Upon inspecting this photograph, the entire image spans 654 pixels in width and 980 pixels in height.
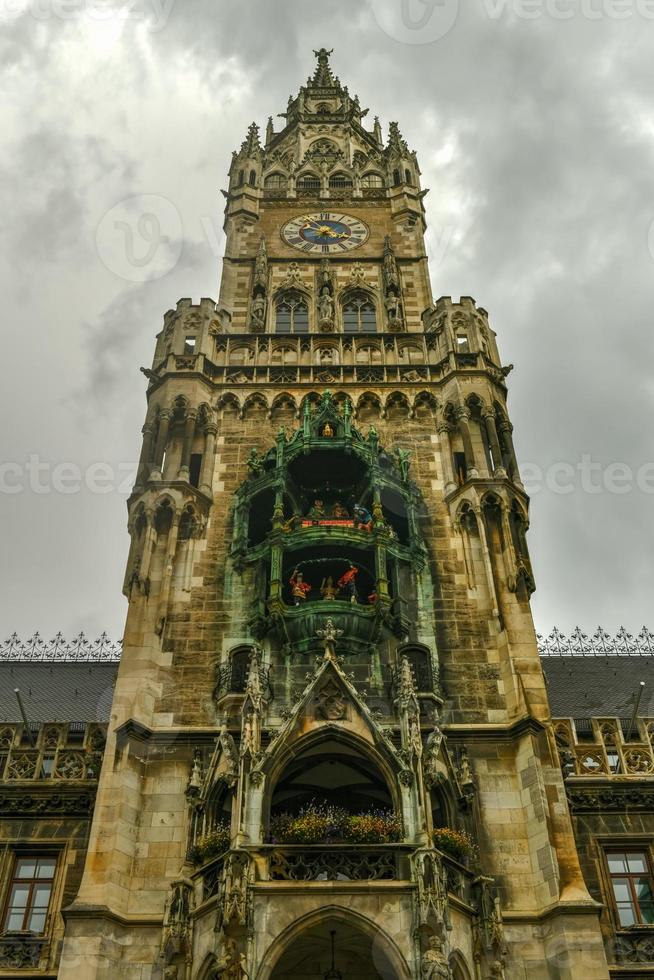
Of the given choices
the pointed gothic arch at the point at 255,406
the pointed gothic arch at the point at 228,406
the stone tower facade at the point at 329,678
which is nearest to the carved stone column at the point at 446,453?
the stone tower facade at the point at 329,678

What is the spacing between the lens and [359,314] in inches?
1444

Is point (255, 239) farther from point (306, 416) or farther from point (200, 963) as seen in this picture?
point (200, 963)

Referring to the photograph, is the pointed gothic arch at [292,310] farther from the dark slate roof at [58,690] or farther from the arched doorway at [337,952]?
the arched doorway at [337,952]

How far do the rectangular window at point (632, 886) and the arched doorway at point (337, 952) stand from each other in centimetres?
Result: 583

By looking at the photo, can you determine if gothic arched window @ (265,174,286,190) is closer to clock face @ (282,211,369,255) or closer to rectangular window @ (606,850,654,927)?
clock face @ (282,211,369,255)

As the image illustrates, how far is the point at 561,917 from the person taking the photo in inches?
758

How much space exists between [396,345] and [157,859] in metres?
18.8

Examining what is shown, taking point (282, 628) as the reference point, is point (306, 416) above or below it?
above

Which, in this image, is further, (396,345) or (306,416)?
(396,345)

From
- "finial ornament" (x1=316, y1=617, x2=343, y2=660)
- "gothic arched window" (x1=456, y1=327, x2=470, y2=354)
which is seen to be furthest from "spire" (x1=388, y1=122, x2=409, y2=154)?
"finial ornament" (x1=316, y1=617, x2=343, y2=660)

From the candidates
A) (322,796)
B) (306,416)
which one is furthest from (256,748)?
(306,416)

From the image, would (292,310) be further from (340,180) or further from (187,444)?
(340,180)

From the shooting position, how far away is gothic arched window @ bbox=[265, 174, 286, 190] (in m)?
44.4

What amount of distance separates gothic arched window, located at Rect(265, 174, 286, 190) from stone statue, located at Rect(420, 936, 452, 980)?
33926 mm
